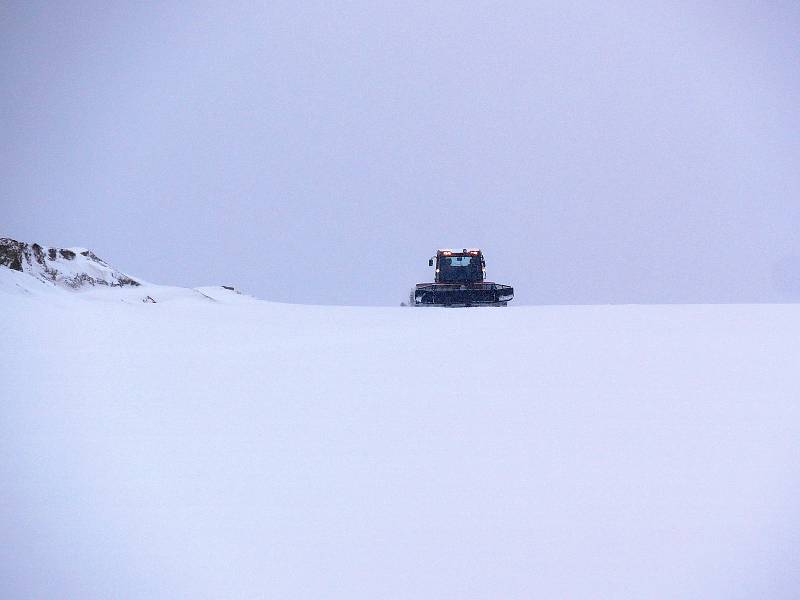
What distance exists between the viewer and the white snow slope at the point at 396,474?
2.48 metres

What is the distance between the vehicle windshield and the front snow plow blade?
2.81m

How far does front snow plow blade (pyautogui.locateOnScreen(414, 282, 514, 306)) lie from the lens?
16844 millimetres

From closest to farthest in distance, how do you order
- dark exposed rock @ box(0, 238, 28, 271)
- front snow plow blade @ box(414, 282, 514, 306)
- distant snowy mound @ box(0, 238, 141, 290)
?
dark exposed rock @ box(0, 238, 28, 271), distant snowy mound @ box(0, 238, 141, 290), front snow plow blade @ box(414, 282, 514, 306)

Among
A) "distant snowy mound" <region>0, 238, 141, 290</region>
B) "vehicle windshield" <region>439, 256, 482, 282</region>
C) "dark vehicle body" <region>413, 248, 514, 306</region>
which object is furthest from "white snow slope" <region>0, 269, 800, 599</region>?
"vehicle windshield" <region>439, 256, 482, 282</region>

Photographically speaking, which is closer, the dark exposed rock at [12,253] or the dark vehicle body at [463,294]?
the dark exposed rock at [12,253]

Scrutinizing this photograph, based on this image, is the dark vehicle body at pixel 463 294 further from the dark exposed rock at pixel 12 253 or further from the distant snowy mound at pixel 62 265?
the dark exposed rock at pixel 12 253

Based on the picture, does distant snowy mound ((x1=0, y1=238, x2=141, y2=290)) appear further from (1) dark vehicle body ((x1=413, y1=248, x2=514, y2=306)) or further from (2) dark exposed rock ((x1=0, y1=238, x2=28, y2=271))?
(1) dark vehicle body ((x1=413, y1=248, x2=514, y2=306))

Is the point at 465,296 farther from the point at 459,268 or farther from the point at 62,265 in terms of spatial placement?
the point at 62,265

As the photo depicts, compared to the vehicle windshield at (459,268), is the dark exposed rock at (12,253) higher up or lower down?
lower down

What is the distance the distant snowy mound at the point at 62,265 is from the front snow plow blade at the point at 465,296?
301 inches

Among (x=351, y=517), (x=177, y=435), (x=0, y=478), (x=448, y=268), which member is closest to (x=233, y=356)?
(x=177, y=435)

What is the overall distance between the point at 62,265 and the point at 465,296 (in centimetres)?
967

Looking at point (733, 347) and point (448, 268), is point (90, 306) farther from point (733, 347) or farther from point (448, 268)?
point (448, 268)

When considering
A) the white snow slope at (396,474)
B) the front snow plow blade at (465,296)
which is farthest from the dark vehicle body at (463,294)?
the white snow slope at (396,474)
